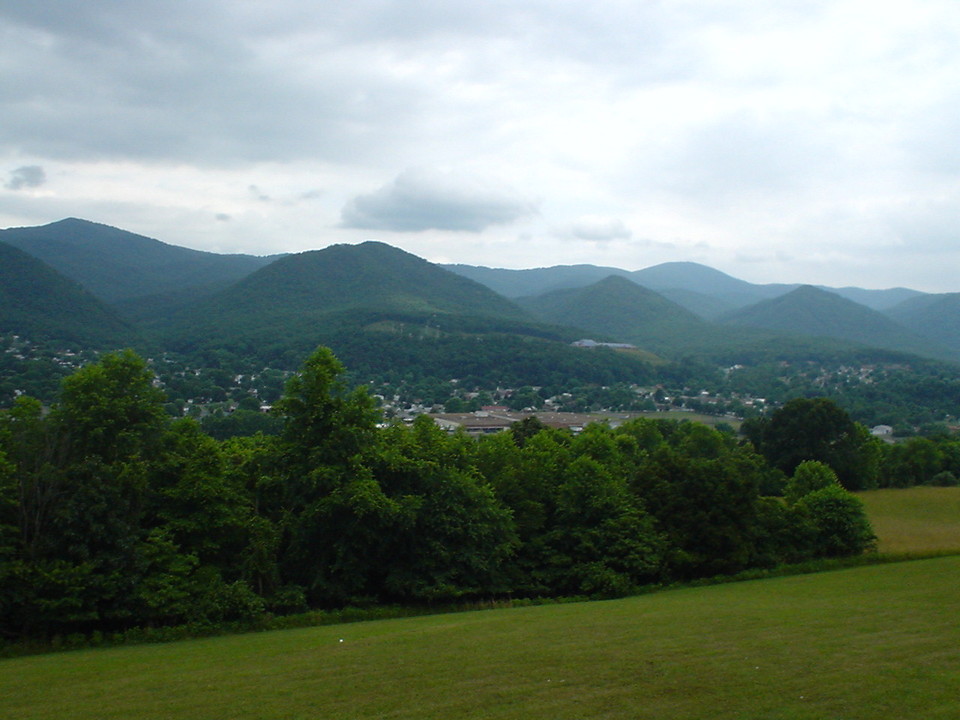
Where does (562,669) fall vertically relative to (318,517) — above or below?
above

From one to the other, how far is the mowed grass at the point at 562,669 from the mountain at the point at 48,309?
113 metres

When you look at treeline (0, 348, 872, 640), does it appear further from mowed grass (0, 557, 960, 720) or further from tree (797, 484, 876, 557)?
mowed grass (0, 557, 960, 720)

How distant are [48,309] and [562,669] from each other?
467 ft

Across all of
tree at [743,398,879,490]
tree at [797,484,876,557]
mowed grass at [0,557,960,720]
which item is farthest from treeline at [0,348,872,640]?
tree at [743,398,879,490]

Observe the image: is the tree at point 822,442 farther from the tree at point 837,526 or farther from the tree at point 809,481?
the tree at point 837,526

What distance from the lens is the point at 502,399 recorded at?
120 meters

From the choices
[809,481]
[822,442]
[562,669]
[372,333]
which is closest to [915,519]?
[809,481]

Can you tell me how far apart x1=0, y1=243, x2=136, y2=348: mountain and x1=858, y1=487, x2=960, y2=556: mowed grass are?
113 m

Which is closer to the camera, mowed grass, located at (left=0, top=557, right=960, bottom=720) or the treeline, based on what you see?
mowed grass, located at (left=0, top=557, right=960, bottom=720)

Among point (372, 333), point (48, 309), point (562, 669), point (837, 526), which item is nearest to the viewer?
point (562, 669)

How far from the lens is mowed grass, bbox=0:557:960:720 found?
9531mm

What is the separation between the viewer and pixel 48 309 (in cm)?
12825

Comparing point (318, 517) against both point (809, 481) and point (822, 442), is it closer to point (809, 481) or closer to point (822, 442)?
point (809, 481)

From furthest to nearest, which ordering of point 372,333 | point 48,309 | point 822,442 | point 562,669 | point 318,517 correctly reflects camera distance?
point 372,333
point 48,309
point 822,442
point 318,517
point 562,669
